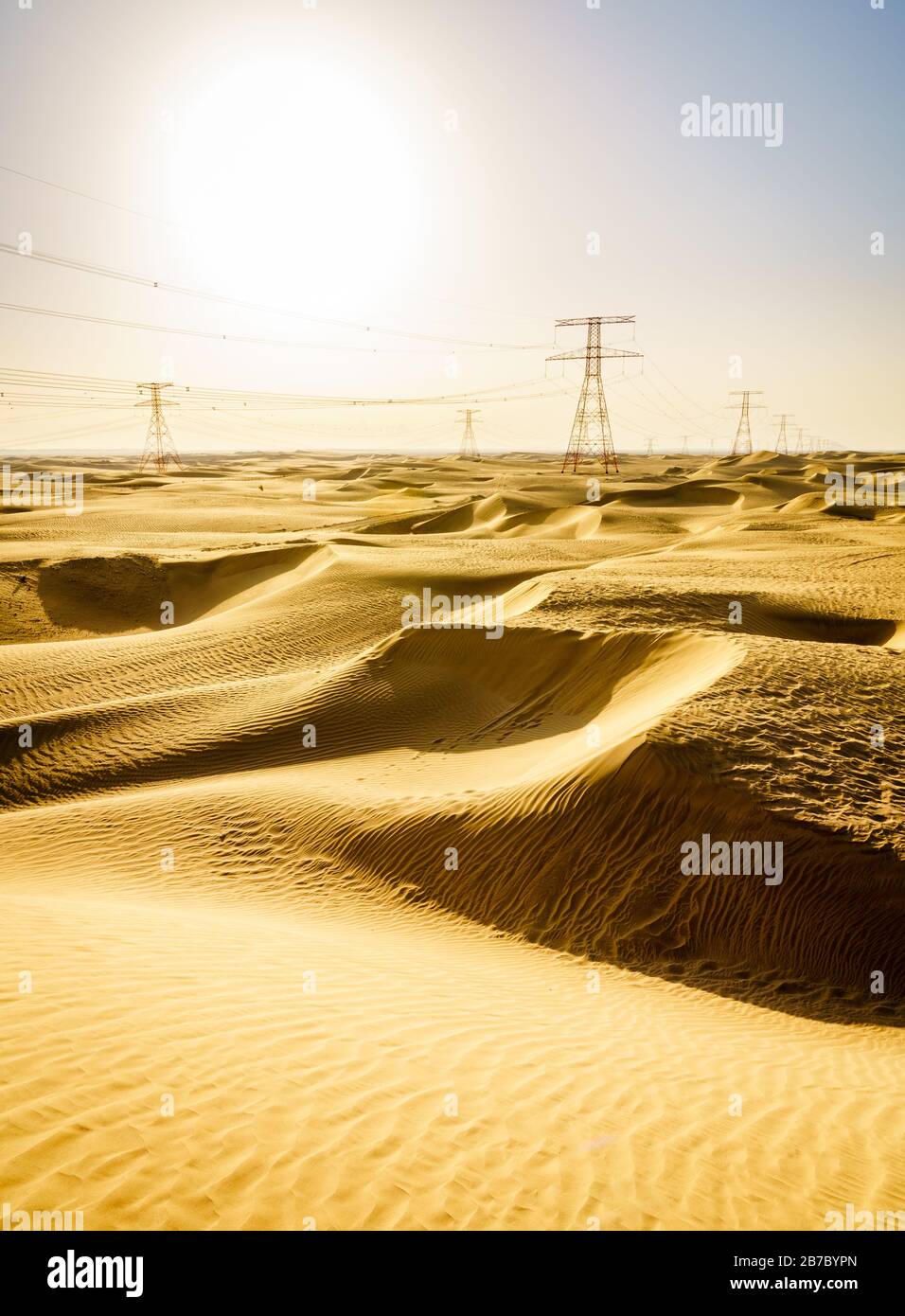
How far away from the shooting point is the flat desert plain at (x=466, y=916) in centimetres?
428

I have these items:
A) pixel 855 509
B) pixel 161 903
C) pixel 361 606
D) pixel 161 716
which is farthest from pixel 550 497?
pixel 161 903

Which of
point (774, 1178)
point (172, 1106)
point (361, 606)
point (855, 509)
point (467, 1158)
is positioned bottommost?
point (774, 1178)

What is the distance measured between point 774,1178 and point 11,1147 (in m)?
3.97

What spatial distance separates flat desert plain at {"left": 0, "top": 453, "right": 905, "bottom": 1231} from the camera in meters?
4.28

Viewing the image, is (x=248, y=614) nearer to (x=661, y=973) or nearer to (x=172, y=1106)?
(x=661, y=973)

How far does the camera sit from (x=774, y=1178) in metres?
4.64

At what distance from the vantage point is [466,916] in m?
9.98

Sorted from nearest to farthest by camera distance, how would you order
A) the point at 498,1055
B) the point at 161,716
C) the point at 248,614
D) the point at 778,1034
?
the point at 498,1055
the point at 778,1034
the point at 161,716
the point at 248,614

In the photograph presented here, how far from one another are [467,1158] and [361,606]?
21.1 metres

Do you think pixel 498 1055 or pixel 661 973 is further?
pixel 661 973

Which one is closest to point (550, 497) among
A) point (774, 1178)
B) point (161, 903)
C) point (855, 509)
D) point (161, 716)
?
point (855, 509)

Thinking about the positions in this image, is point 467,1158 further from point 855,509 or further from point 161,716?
point 855,509
